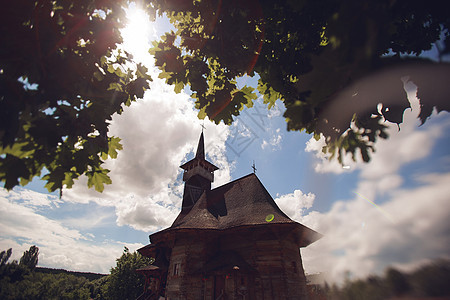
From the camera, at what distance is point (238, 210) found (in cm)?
1490

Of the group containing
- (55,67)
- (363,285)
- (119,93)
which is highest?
(119,93)

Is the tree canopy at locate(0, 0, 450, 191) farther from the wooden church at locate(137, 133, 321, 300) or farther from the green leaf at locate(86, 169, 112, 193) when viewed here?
the wooden church at locate(137, 133, 321, 300)

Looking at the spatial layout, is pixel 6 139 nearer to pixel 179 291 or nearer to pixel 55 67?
pixel 55 67

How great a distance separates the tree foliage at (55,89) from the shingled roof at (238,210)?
390 inches

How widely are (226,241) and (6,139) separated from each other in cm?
1233

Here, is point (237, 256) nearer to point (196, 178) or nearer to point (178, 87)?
point (178, 87)

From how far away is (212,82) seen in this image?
4.88m

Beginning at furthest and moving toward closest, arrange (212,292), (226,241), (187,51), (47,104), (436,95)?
1. (226,241)
2. (212,292)
3. (187,51)
4. (47,104)
5. (436,95)

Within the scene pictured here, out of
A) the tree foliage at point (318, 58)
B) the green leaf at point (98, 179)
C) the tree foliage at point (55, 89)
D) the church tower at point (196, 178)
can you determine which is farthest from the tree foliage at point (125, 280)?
the tree foliage at point (318, 58)

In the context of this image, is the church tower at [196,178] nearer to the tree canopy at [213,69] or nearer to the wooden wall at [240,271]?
the wooden wall at [240,271]

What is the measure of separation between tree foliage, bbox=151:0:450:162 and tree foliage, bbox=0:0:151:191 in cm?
122

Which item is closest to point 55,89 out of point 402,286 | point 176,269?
point 402,286

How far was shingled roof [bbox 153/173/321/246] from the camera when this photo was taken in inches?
483

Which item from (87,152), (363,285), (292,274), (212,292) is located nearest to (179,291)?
(212,292)
